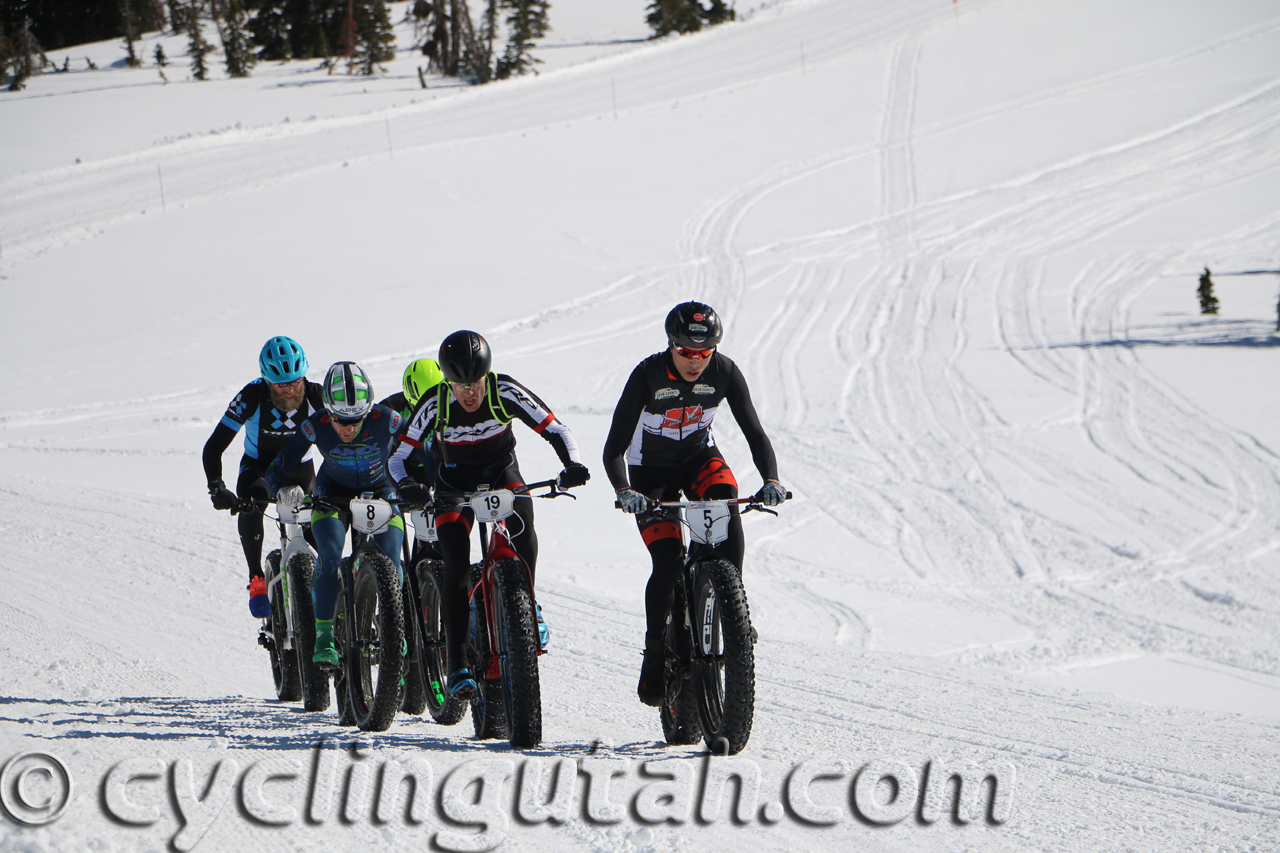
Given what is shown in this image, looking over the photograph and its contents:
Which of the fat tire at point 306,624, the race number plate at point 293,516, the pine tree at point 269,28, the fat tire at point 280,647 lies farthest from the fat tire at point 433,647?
the pine tree at point 269,28

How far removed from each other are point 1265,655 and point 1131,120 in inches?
1328

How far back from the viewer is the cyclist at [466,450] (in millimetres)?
5504

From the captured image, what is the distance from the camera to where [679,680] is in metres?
5.52

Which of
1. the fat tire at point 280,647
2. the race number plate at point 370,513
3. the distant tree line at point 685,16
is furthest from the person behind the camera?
the distant tree line at point 685,16

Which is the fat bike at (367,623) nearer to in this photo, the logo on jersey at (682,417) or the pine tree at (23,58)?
the logo on jersey at (682,417)

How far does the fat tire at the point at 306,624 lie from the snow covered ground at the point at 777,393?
26 cm

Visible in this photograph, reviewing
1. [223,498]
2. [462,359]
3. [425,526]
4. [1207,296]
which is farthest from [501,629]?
[1207,296]

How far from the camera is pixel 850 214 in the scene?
1230 inches

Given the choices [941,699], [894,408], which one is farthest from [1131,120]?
[941,699]

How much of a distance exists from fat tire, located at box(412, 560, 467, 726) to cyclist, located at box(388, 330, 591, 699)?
0.57 feet

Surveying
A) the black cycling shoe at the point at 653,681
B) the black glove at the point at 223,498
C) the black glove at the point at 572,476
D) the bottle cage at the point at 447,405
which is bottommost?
the black cycling shoe at the point at 653,681

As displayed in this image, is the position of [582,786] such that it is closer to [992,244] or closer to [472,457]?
[472,457]

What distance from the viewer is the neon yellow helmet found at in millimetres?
7648

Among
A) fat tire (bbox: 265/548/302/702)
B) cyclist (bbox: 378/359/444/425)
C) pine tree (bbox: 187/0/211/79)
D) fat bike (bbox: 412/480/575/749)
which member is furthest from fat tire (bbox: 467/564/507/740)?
pine tree (bbox: 187/0/211/79)
